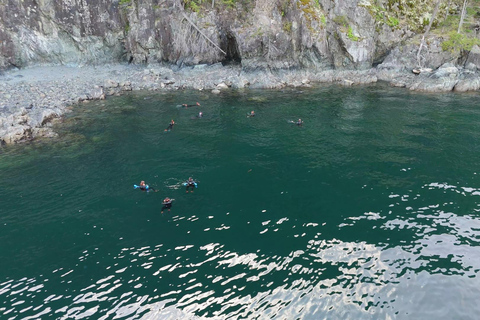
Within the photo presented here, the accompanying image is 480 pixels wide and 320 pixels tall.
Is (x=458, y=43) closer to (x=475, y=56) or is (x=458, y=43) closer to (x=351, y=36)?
(x=475, y=56)

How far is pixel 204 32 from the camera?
5497 centimetres

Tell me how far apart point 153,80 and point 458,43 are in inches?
2094

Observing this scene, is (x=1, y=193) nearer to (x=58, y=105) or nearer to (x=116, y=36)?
(x=58, y=105)

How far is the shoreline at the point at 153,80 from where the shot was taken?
46.1 meters

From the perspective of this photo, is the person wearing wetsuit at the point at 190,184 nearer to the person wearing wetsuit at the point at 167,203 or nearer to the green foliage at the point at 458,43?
the person wearing wetsuit at the point at 167,203

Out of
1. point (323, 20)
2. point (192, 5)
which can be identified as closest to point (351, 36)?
point (323, 20)

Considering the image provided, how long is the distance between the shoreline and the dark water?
13.3 metres

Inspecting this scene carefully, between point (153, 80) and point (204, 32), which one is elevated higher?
point (204, 32)

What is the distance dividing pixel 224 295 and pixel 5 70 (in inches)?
2333

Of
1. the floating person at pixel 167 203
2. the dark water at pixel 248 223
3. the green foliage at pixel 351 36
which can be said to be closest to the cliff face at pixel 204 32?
the green foliage at pixel 351 36

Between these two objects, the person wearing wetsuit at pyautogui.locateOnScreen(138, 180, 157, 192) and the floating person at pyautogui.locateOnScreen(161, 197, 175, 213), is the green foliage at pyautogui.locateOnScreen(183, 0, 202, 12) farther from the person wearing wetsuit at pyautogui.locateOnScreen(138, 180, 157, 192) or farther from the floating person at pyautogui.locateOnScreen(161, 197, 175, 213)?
the floating person at pyautogui.locateOnScreen(161, 197, 175, 213)

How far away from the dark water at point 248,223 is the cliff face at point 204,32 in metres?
22.7

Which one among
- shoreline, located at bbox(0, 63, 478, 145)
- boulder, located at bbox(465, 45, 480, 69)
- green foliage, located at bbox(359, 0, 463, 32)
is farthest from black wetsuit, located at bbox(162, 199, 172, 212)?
boulder, located at bbox(465, 45, 480, 69)

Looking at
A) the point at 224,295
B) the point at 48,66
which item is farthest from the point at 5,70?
the point at 224,295
